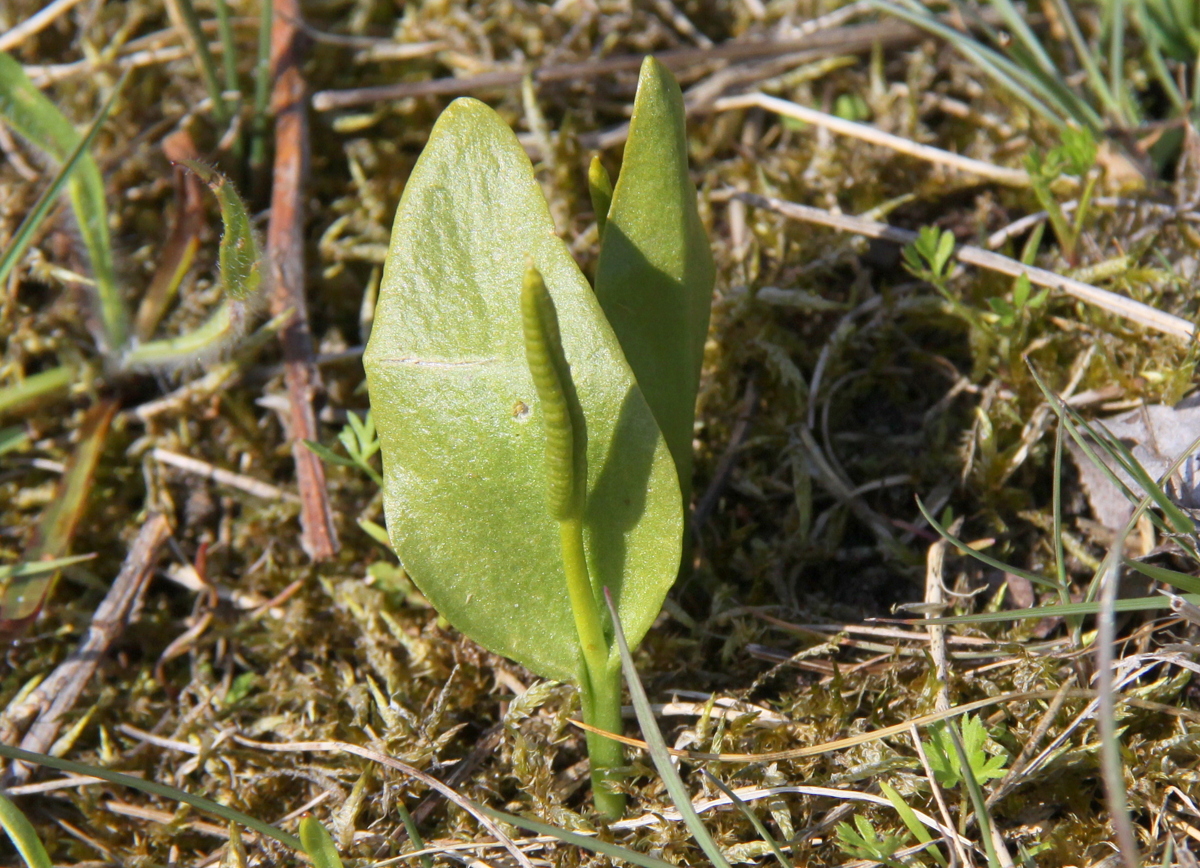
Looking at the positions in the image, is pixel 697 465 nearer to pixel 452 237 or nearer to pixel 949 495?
pixel 949 495

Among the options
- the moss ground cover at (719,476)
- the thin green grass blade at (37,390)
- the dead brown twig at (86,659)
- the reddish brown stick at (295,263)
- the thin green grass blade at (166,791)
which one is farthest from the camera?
the thin green grass blade at (37,390)

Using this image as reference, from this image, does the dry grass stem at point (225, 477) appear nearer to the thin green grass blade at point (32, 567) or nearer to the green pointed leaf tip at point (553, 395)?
the thin green grass blade at point (32, 567)

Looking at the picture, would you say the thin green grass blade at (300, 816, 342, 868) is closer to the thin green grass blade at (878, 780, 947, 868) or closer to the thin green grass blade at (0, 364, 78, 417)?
the thin green grass blade at (878, 780, 947, 868)

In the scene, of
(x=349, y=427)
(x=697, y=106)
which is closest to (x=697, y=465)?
(x=349, y=427)

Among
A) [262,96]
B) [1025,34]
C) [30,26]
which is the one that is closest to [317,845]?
[262,96]

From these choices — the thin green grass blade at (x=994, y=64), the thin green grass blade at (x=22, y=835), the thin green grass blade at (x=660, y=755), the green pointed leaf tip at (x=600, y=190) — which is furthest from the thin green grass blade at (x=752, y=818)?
the thin green grass blade at (x=994, y=64)

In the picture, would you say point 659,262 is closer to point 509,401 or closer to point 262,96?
point 509,401

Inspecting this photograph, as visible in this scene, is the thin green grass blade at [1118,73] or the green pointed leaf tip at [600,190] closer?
the green pointed leaf tip at [600,190]
